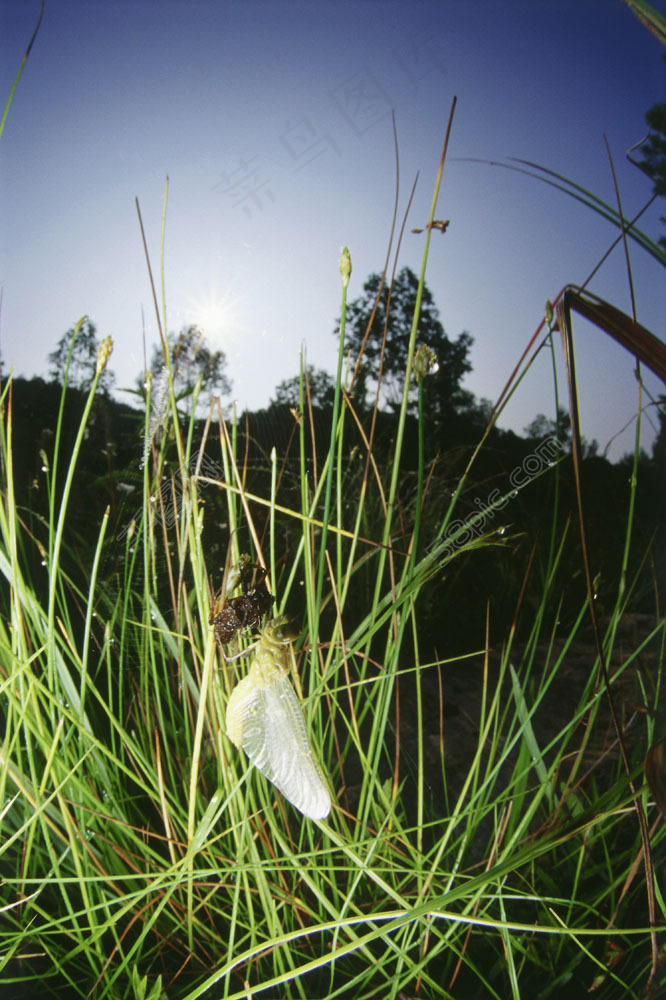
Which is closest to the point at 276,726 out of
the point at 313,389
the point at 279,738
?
the point at 279,738

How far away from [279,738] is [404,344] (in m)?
0.18

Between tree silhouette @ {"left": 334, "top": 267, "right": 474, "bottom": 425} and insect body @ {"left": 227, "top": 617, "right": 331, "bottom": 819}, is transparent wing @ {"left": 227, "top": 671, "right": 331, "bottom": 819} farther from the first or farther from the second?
tree silhouette @ {"left": 334, "top": 267, "right": 474, "bottom": 425}

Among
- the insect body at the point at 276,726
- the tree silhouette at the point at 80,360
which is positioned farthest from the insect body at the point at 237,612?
the tree silhouette at the point at 80,360

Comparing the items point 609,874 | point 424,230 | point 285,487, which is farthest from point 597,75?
point 609,874

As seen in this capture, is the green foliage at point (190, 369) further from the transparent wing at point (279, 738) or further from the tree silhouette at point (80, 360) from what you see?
the transparent wing at point (279, 738)

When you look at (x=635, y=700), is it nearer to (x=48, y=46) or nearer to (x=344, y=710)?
(x=344, y=710)

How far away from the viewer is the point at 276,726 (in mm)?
244

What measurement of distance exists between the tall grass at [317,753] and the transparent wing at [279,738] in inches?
0.7

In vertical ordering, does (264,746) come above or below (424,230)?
below

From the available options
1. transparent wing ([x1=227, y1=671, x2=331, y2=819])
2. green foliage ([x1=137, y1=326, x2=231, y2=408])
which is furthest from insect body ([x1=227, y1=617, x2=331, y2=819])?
green foliage ([x1=137, y1=326, x2=231, y2=408])

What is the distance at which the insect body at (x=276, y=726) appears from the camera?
229 mm

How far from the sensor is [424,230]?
24cm

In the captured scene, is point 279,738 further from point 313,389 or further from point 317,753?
point 313,389

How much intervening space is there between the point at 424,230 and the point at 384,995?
34 centimetres
